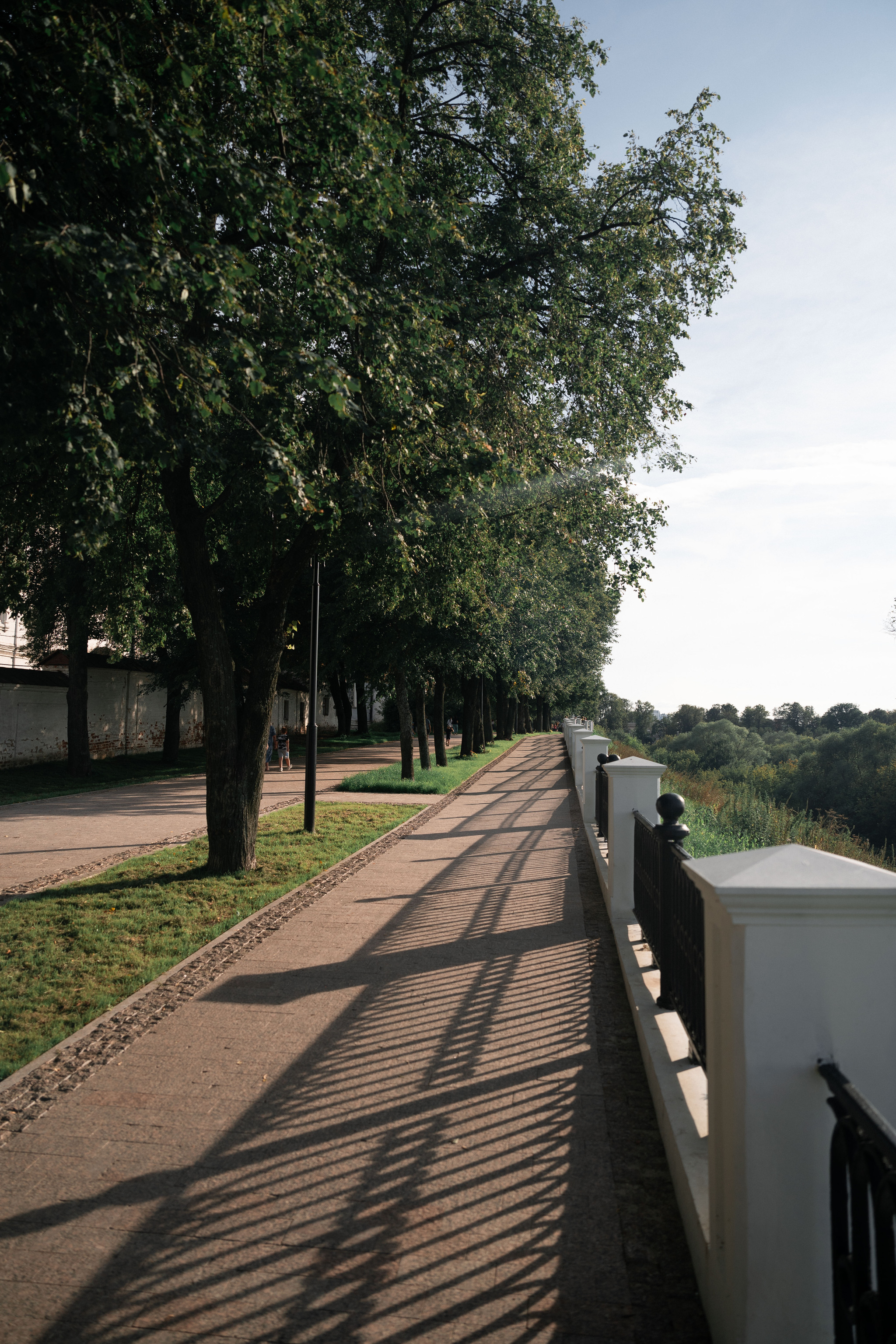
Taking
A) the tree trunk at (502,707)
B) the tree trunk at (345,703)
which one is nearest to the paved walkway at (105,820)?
the tree trunk at (345,703)

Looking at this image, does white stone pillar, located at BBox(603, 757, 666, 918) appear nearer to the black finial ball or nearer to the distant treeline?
the black finial ball

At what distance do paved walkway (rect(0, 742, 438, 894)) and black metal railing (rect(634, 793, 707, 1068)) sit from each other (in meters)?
6.88

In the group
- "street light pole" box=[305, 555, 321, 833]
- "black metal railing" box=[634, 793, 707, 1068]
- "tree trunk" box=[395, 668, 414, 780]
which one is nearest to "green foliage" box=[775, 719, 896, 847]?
"tree trunk" box=[395, 668, 414, 780]

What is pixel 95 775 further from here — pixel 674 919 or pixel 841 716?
pixel 841 716

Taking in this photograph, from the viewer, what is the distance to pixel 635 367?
10.1 meters

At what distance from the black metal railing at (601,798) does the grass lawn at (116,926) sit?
3.38 m

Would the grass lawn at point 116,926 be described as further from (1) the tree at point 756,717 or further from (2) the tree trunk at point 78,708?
(1) the tree at point 756,717

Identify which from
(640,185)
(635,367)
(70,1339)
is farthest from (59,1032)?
(640,185)

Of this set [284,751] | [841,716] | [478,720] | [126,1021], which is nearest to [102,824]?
[126,1021]

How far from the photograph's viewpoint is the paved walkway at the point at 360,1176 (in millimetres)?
2748

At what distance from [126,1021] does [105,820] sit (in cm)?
1006

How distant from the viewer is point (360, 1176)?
11.6ft

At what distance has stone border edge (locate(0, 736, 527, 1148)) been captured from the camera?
4246 mm

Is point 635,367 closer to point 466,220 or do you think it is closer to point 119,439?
point 466,220
